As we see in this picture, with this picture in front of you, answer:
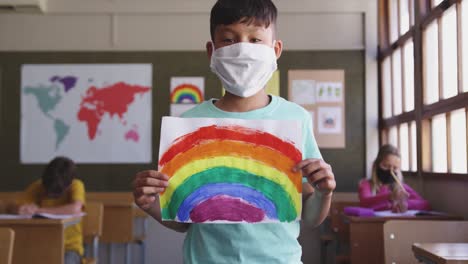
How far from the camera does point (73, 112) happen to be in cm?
634

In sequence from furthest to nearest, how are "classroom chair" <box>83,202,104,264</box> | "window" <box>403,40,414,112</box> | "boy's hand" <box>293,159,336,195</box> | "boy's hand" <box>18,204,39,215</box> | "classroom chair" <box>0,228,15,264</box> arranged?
"window" <box>403,40,414,112</box>
"classroom chair" <box>83,202,104,264</box>
"boy's hand" <box>18,204,39,215</box>
"classroom chair" <box>0,228,15,264</box>
"boy's hand" <box>293,159,336,195</box>

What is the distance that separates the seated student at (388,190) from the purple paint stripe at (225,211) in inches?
130

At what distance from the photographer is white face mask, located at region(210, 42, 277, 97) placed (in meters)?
1.19

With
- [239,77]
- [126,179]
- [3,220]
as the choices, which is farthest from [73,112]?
[239,77]

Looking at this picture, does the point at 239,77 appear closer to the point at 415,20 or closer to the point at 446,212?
the point at 446,212

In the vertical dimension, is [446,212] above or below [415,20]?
below

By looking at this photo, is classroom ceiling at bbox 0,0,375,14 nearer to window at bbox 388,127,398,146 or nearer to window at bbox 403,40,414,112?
window at bbox 403,40,414,112

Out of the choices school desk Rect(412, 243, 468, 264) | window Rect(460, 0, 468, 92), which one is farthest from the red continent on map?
school desk Rect(412, 243, 468, 264)

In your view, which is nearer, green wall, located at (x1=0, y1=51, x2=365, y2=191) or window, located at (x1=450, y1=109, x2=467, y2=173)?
window, located at (x1=450, y1=109, x2=467, y2=173)

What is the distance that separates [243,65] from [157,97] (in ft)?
17.0

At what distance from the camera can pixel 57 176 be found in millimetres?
4258

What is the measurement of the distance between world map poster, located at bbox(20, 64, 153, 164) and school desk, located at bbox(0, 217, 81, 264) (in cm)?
241

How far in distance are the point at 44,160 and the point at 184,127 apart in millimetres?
5535

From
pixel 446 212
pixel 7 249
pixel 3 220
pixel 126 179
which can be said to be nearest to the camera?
pixel 7 249
